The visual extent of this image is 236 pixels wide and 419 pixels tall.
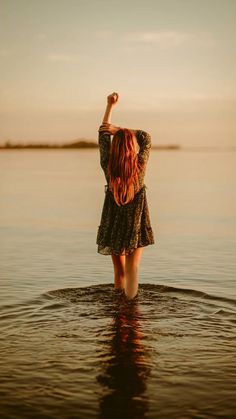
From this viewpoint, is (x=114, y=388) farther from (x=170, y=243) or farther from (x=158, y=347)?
(x=170, y=243)

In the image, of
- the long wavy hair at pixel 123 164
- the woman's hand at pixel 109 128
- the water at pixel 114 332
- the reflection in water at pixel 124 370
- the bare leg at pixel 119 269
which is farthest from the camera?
the bare leg at pixel 119 269

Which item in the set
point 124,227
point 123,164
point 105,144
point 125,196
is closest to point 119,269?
point 124,227

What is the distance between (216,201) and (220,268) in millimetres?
11852

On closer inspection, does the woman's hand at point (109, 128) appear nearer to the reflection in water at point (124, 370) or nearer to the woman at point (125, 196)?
the woman at point (125, 196)

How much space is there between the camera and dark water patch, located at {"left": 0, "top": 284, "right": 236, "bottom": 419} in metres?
4.46

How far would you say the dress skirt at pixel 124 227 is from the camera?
7.31 metres

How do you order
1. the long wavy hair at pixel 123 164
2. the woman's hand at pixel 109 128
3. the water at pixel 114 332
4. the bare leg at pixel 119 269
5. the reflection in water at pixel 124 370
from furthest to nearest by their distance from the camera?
the bare leg at pixel 119 269, the woman's hand at pixel 109 128, the long wavy hair at pixel 123 164, the water at pixel 114 332, the reflection in water at pixel 124 370

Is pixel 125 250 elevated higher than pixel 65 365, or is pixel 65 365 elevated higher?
pixel 125 250

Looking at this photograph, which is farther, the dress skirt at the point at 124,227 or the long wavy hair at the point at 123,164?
the dress skirt at the point at 124,227

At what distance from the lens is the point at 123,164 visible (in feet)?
22.9

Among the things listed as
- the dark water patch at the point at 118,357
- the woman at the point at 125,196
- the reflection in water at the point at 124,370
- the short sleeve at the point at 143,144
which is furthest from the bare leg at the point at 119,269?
the short sleeve at the point at 143,144

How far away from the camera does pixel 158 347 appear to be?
18.8 ft

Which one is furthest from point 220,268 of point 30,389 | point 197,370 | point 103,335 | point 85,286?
point 30,389

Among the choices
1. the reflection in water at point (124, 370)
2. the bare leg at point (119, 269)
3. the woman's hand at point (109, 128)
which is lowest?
the reflection in water at point (124, 370)
